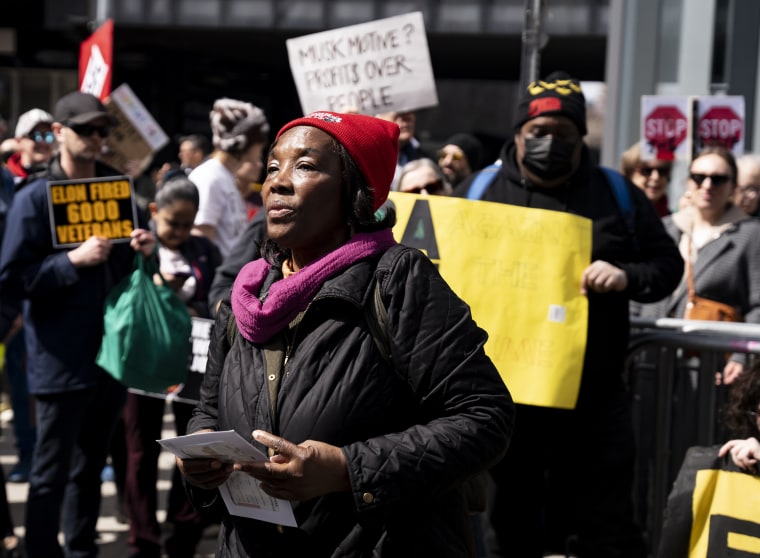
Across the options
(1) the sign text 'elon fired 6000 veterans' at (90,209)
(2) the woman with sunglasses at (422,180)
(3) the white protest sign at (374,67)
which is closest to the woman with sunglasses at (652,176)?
(3) the white protest sign at (374,67)

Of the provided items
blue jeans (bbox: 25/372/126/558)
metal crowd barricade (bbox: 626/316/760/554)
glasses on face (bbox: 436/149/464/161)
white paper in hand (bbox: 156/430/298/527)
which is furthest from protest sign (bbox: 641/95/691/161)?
white paper in hand (bbox: 156/430/298/527)

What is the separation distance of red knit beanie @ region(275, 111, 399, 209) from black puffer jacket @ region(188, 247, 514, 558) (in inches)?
7.9

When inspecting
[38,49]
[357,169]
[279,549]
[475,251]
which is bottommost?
[279,549]

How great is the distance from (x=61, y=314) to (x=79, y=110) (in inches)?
35.7

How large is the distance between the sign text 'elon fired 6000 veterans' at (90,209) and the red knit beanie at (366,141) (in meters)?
2.58

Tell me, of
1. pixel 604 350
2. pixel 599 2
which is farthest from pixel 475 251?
pixel 599 2

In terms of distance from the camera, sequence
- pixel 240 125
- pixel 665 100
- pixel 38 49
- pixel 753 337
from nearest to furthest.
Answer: pixel 753 337
pixel 240 125
pixel 665 100
pixel 38 49

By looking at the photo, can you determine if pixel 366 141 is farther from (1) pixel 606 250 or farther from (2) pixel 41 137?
(2) pixel 41 137

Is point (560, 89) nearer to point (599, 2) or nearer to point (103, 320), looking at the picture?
point (103, 320)

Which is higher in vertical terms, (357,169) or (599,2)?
(599,2)

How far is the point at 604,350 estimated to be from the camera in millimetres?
4477

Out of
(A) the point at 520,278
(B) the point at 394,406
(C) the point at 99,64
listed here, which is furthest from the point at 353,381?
(C) the point at 99,64

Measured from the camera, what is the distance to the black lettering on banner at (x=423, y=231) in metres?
4.45

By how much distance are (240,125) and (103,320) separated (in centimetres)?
157
